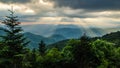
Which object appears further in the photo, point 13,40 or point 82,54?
point 82,54

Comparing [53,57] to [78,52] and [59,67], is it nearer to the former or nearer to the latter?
[59,67]

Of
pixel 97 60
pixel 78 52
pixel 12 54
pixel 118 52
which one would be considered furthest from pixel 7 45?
pixel 118 52

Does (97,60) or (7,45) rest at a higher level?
(7,45)

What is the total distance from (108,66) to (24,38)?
138 feet

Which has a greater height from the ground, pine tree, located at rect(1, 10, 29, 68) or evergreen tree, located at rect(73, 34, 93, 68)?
pine tree, located at rect(1, 10, 29, 68)

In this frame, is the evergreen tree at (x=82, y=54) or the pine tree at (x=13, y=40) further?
the evergreen tree at (x=82, y=54)

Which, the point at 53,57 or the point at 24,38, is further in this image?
the point at 53,57

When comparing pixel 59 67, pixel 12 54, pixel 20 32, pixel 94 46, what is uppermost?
pixel 20 32

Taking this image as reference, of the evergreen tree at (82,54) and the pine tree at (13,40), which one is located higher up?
the pine tree at (13,40)

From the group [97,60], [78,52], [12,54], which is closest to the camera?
[12,54]

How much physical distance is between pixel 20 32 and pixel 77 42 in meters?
35.0

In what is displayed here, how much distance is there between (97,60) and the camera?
92.4 m

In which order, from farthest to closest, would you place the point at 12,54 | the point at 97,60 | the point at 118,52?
the point at 118,52
the point at 97,60
the point at 12,54

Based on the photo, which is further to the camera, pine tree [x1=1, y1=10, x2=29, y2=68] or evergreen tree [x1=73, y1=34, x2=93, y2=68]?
evergreen tree [x1=73, y1=34, x2=93, y2=68]
